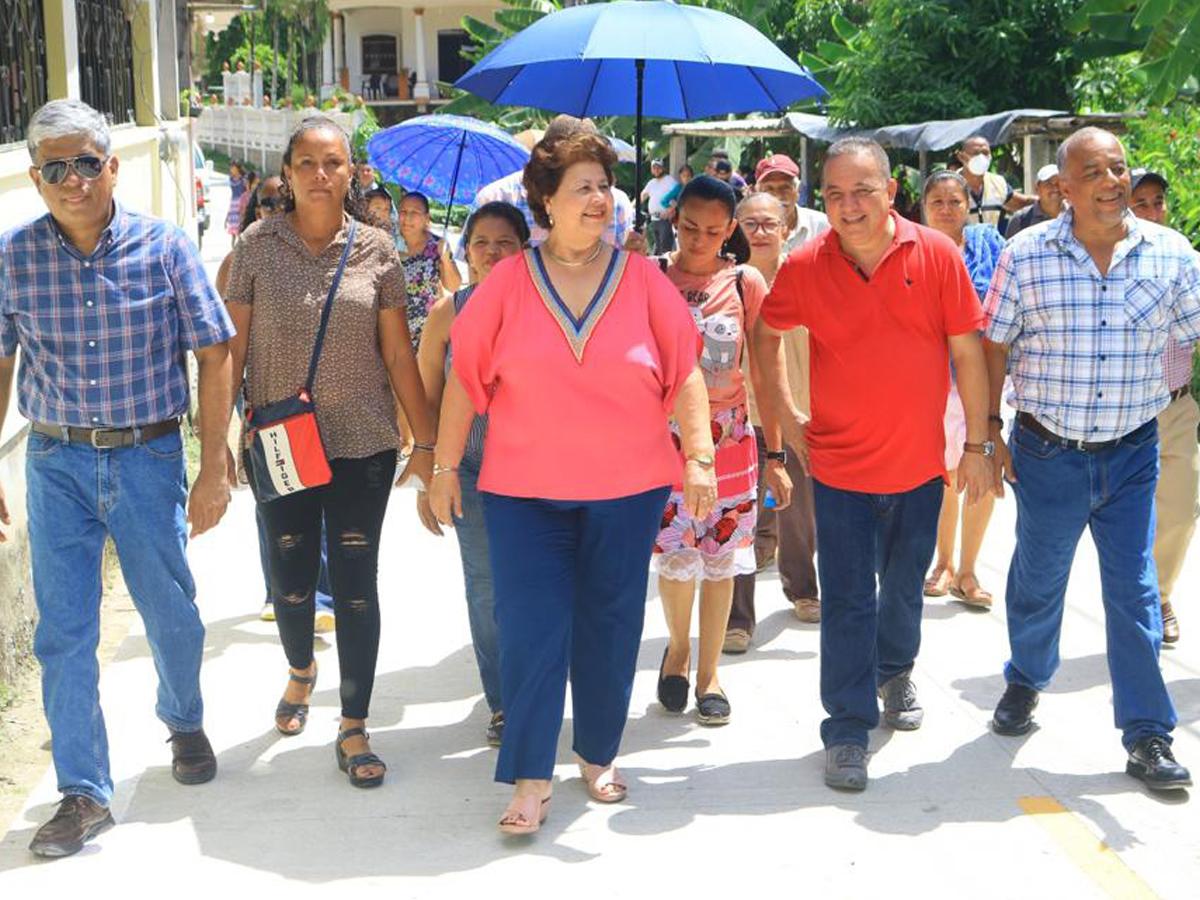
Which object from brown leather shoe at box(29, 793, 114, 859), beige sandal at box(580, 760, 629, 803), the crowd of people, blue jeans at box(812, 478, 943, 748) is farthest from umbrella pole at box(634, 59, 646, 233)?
brown leather shoe at box(29, 793, 114, 859)

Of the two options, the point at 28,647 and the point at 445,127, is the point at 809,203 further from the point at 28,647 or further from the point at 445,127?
the point at 28,647

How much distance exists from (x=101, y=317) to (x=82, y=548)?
67cm

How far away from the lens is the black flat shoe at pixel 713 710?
5672 mm

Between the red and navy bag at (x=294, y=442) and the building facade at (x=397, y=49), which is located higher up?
the building facade at (x=397, y=49)

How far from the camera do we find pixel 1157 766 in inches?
196

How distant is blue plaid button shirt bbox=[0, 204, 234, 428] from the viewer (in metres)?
4.66

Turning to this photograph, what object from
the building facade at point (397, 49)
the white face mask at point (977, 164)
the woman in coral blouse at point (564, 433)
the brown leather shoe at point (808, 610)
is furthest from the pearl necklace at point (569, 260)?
the building facade at point (397, 49)

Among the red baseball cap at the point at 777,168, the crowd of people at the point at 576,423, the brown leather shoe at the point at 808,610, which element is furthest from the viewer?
the red baseball cap at the point at 777,168

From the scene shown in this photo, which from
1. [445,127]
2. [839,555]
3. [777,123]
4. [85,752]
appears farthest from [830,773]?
[777,123]

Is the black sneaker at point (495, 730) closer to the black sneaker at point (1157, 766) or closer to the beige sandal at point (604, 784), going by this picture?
the beige sandal at point (604, 784)

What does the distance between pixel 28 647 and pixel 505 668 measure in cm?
269

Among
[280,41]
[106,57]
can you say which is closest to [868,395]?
[106,57]

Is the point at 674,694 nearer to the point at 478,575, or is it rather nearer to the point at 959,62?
the point at 478,575

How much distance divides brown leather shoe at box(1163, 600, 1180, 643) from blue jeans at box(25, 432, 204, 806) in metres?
3.94
